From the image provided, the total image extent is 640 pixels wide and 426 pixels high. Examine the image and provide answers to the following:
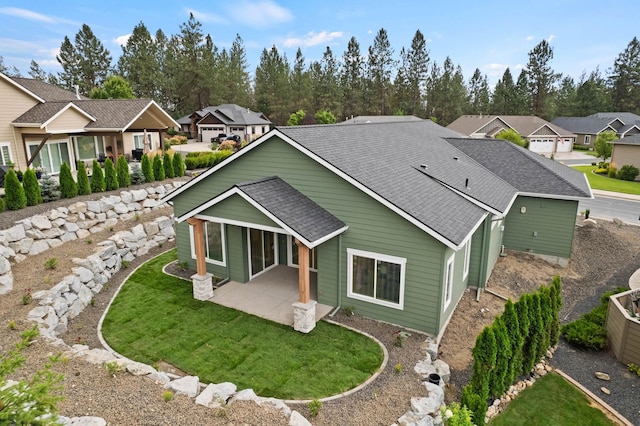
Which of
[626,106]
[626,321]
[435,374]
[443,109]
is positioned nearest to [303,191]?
[435,374]

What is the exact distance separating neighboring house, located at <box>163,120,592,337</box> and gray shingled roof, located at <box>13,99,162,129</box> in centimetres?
1172

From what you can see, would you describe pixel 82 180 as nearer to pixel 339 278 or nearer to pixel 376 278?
pixel 339 278

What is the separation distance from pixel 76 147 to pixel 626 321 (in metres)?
27.4

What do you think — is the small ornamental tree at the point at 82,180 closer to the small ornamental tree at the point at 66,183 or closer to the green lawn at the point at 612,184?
the small ornamental tree at the point at 66,183

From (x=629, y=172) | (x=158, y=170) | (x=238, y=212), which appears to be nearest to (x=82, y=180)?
(x=158, y=170)

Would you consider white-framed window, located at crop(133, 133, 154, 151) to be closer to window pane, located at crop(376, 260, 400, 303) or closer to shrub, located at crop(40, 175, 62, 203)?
shrub, located at crop(40, 175, 62, 203)

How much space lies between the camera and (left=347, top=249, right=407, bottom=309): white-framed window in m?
10.6

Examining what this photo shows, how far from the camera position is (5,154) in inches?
775

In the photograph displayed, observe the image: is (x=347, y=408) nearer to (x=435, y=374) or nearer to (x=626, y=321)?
(x=435, y=374)

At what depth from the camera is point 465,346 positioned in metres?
10.5

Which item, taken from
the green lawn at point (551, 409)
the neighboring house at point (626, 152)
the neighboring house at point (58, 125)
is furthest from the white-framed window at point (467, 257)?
the neighboring house at point (626, 152)

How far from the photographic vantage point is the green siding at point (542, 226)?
1622cm

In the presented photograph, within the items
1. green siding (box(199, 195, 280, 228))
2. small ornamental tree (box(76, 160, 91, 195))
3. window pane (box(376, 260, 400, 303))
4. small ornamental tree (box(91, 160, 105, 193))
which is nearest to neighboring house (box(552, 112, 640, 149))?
window pane (box(376, 260, 400, 303))

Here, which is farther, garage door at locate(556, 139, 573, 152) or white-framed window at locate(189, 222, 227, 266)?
garage door at locate(556, 139, 573, 152)
